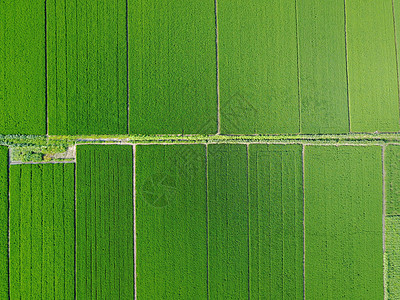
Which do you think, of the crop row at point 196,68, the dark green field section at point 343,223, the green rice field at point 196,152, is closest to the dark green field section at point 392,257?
the green rice field at point 196,152

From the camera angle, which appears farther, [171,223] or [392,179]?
[392,179]

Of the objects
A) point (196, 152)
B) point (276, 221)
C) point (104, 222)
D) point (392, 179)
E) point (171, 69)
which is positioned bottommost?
point (276, 221)

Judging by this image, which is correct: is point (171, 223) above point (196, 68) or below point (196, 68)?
below

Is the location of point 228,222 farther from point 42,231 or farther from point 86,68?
point 86,68

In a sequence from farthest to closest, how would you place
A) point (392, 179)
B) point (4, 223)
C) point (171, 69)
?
point (392, 179) → point (171, 69) → point (4, 223)

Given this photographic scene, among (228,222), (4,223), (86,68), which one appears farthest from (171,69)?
(4,223)

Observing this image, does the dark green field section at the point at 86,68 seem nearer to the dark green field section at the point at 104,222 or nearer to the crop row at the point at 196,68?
the crop row at the point at 196,68
